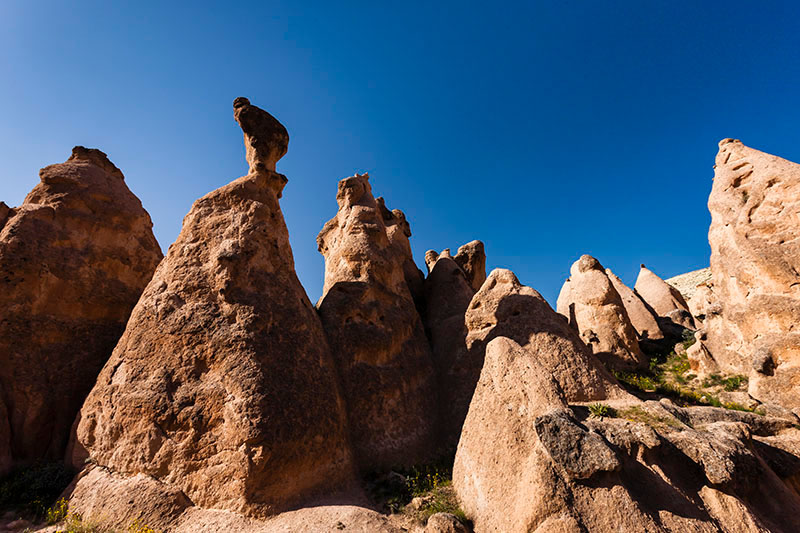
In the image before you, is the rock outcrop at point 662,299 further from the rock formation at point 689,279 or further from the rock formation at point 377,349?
the rock formation at point 689,279

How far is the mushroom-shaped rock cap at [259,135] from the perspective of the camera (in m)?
11.5

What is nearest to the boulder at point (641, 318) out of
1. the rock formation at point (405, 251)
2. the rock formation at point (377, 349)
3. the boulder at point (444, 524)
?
the rock formation at point (405, 251)

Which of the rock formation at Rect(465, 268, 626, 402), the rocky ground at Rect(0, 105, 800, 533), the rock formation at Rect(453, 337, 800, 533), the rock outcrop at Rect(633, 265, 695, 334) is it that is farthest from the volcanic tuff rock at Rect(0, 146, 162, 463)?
the rock outcrop at Rect(633, 265, 695, 334)

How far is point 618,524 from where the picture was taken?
461 centimetres

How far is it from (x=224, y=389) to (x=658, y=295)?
24651 millimetres

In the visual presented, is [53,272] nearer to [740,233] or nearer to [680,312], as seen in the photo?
[740,233]

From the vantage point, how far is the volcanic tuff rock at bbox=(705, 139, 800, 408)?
32.7ft

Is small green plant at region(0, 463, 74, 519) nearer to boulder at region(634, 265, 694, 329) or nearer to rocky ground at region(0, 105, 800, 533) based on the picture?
rocky ground at region(0, 105, 800, 533)

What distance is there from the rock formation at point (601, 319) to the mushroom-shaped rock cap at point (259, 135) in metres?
14.0

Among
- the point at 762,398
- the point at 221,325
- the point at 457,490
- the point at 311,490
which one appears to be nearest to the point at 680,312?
the point at 762,398

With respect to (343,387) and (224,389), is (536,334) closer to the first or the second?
(343,387)

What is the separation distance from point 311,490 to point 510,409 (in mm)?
3983

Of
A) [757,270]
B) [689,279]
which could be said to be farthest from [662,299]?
[689,279]

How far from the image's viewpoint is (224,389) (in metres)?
7.22
